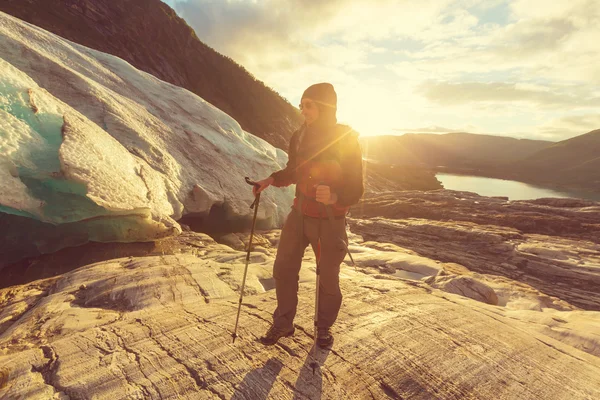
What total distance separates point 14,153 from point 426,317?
7820 millimetres

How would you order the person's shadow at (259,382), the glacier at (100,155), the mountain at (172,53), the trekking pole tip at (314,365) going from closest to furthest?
the person's shadow at (259,382) < the trekking pole tip at (314,365) < the glacier at (100,155) < the mountain at (172,53)

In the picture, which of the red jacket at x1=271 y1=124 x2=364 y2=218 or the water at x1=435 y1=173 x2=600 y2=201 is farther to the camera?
the water at x1=435 y1=173 x2=600 y2=201

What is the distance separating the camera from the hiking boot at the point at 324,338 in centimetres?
338

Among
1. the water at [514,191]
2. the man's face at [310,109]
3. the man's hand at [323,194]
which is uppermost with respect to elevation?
the man's face at [310,109]

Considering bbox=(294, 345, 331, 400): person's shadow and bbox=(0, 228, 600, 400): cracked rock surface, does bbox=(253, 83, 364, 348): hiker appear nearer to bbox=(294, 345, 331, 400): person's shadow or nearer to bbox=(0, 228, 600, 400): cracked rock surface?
bbox=(294, 345, 331, 400): person's shadow

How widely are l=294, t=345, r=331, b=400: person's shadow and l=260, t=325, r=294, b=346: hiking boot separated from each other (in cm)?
35

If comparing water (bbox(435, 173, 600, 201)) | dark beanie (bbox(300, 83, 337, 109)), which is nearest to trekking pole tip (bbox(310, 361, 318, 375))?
dark beanie (bbox(300, 83, 337, 109))

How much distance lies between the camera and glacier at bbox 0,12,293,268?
21.6ft

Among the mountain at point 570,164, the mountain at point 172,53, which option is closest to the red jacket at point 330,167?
the mountain at point 172,53

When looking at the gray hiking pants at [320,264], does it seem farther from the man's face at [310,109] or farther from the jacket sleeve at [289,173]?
the man's face at [310,109]

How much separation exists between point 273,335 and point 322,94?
264cm

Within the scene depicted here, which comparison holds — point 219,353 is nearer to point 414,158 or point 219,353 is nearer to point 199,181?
point 199,181

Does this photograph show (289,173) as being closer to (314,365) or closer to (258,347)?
(258,347)

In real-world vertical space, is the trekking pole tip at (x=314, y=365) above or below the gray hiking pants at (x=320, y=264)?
below
